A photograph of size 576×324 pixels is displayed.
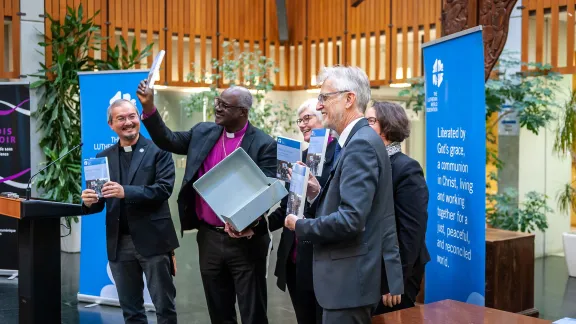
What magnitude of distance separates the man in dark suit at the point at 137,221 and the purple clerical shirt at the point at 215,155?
0.32 m

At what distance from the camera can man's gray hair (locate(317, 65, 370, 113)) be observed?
252 cm

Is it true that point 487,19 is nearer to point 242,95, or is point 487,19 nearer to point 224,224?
point 242,95

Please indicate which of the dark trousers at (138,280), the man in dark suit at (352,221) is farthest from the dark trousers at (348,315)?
the dark trousers at (138,280)

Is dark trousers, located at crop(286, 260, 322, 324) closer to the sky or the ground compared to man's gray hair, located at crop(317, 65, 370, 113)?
closer to the ground

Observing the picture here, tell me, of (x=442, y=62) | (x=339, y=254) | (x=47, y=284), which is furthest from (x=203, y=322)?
(x=339, y=254)

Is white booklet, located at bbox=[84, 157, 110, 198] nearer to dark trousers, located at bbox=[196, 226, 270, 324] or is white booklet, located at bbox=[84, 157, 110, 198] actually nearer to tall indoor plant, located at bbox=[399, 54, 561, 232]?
dark trousers, located at bbox=[196, 226, 270, 324]

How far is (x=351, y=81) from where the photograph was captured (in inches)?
99.3

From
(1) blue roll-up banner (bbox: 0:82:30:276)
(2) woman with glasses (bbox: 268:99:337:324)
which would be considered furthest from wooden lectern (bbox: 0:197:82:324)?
(1) blue roll-up banner (bbox: 0:82:30:276)

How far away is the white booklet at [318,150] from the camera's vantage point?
2.88 m

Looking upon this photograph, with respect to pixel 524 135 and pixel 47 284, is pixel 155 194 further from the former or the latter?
pixel 524 135

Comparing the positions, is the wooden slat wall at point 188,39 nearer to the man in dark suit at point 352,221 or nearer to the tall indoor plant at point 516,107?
the tall indoor plant at point 516,107

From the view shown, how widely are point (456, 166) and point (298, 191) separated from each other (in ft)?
5.39

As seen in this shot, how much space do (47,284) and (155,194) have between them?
29.7 inches

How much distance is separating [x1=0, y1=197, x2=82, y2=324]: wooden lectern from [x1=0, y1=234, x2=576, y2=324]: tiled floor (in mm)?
1484
